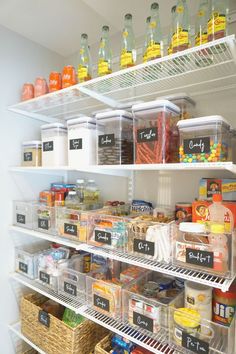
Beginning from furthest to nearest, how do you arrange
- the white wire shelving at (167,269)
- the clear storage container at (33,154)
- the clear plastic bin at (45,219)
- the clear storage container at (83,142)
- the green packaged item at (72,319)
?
the clear storage container at (33,154) → the clear plastic bin at (45,219) → the green packaged item at (72,319) → the clear storage container at (83,142) → the white wire shelving at (167,269)

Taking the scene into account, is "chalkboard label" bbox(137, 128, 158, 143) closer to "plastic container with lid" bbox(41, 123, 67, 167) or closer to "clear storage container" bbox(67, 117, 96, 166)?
"clear storage container" bbox(67, 117, 96, 166)

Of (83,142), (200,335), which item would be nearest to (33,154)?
(83,142)

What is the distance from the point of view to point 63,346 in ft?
4.63

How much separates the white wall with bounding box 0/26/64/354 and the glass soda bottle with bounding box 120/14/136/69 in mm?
927

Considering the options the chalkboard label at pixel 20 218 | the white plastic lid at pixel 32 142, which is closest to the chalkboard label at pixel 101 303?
the chalkboard label at pixel 20 218

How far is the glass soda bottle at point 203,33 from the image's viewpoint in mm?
989

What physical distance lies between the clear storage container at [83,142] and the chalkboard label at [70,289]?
729mm

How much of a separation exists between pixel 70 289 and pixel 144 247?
2.10 feet

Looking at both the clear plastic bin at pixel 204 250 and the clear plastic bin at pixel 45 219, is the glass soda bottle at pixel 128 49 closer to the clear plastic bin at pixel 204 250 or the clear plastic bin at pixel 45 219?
the clear plastic bin at pixel 204 250

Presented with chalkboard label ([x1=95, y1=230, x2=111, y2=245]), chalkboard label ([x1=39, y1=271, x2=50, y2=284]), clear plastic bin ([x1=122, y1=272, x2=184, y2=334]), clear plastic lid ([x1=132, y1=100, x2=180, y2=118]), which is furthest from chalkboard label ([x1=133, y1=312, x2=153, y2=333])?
clear plastic lid ([x1=132, y1=100, x2=180, y2=118])

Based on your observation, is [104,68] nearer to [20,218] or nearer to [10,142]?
[10,142]

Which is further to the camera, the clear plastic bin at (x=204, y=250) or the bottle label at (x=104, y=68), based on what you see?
the bottle label at (x=104, y=68)

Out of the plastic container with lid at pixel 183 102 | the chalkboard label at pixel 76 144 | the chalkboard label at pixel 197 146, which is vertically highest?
the plastic container with lid at pixel 183 102

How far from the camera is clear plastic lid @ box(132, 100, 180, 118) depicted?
1037 mm
